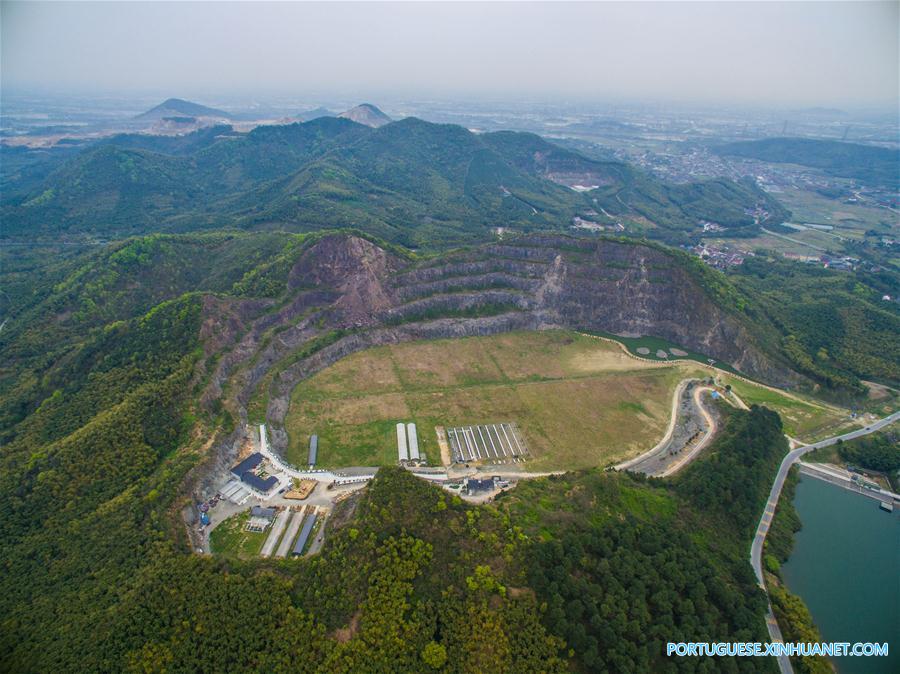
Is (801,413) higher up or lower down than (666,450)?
higher up

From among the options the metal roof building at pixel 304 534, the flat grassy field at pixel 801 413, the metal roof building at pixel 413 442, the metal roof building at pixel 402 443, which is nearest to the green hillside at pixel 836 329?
the flat grassy field at pixel 801 413

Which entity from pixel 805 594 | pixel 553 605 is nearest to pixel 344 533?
pixel 553 605

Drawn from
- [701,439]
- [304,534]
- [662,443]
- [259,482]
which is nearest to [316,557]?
[304,534]

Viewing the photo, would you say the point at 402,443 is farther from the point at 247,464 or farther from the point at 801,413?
the point at 801,413

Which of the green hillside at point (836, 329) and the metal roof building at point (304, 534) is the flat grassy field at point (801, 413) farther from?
the metal roof building at point (304, 534)

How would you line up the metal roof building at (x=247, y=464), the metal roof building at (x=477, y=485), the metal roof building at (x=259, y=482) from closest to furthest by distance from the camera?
the metal roof building at (x=259, y=482) < the metal roof building at (x=477, y=485) < the metal roof building at (x=247, y=464)

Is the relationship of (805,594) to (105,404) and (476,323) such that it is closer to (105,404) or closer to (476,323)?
(476,323)
